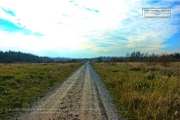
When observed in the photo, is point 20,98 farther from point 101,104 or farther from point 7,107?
point 101,104

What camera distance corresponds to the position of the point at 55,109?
8.66 metres

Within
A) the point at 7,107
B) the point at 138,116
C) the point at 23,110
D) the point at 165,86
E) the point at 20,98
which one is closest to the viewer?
the point at 138,116

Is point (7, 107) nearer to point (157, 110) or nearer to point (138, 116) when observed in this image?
→ point (138, 116)

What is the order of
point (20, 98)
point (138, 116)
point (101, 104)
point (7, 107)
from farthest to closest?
1. point (20, 98)
2. point (101, 104)
3. point (7, 107)
4. point (138, 116)

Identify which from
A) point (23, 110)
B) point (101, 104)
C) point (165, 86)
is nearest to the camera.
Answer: point (23, 110)

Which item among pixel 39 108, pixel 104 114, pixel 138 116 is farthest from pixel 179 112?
pixel 39 108

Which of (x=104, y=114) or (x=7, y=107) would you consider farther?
(x=7, y=107)

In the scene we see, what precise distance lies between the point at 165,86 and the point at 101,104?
5652 millimetres

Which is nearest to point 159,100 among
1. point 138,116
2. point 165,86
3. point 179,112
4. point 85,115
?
point 179,112

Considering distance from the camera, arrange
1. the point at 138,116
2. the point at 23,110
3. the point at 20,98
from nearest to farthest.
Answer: the point at 138,116, the point at 23,110, the point at 20,98

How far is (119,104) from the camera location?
33.6 feet

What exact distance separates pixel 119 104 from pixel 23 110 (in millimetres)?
4857

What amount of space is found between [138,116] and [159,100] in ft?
6.55

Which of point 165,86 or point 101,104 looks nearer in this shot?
point 101,104
